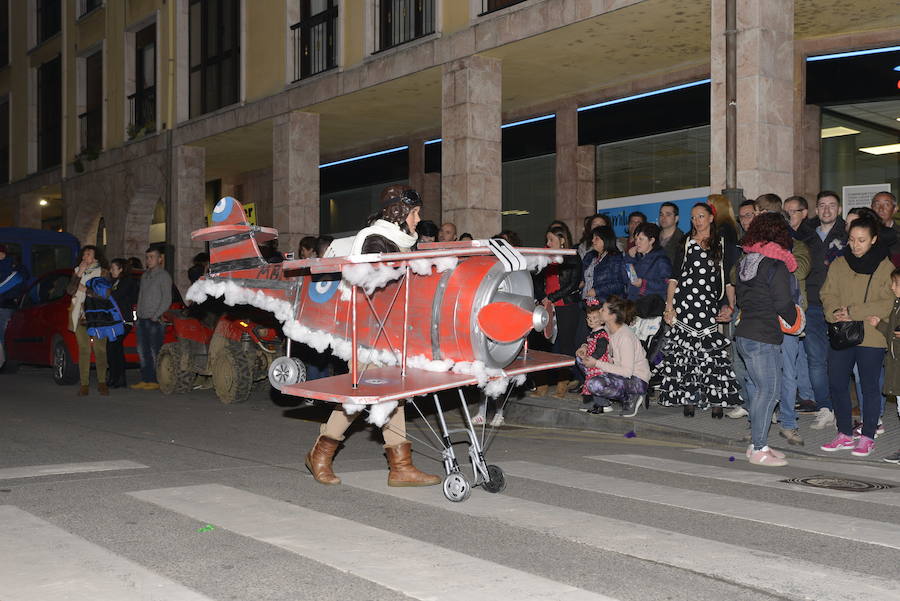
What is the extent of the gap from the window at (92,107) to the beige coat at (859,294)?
77.1ft

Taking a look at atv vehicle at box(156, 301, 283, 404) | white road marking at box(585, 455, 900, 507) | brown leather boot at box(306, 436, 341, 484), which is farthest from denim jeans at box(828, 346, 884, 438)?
atv vehicle at box(156, 301, 283, 404)

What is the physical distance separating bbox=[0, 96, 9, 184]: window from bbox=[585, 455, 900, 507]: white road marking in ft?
103

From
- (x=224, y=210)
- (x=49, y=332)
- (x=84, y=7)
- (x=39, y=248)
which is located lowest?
(x=49, y=332)

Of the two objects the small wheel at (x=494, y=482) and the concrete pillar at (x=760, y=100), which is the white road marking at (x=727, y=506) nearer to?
the small wheel at (x=494, y=482)

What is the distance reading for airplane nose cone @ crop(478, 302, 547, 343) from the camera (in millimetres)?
5832

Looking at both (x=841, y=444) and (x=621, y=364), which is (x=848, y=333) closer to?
(x=841, y=444)

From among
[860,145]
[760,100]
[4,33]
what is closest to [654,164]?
[860,145]

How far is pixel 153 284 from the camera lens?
1359 centimetres

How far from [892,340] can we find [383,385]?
15.1 ft

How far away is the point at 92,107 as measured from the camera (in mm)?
28953

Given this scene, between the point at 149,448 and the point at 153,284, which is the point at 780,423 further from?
the point at 153,284

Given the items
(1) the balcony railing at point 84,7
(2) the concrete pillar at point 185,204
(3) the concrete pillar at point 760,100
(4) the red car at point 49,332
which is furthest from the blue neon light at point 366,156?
(3) the concrete pillar at point 760,100

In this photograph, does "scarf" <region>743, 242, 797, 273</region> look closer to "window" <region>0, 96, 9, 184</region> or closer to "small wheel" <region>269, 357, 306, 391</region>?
"small wheel" <region>269, 357, 306, 391</region>

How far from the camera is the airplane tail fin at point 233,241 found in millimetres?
7840
